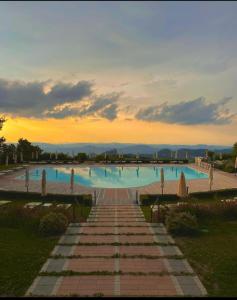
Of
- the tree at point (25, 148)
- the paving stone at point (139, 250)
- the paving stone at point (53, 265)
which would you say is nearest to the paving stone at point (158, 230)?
the paving stone at point (139, 250)

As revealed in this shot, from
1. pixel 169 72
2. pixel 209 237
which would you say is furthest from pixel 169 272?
pixel 169 72

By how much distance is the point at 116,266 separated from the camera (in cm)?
1076

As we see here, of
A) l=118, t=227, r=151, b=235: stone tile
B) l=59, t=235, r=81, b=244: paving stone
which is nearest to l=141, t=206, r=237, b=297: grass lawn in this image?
l=118, t=227, r=151, b=235: stone tile

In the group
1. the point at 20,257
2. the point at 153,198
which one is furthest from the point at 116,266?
the point at 153,198

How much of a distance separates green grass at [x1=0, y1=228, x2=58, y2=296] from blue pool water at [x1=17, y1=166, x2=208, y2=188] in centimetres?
1944

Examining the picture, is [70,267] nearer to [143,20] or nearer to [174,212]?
[174,212]

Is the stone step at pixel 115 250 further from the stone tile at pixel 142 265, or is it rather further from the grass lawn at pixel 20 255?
the stone tile at pixel 142 265

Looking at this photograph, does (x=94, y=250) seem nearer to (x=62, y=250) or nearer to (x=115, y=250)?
(x=115, y=250)

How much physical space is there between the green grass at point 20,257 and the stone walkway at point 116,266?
0.26 m

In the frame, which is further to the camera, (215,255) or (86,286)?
(215,255)

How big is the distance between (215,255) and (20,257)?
5.72 metres

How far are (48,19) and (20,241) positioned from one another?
35.5ft

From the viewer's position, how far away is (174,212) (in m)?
16.5

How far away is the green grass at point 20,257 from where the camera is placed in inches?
371
